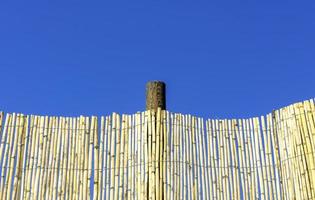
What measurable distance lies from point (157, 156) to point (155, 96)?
1.97ft

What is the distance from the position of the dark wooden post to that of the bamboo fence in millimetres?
79

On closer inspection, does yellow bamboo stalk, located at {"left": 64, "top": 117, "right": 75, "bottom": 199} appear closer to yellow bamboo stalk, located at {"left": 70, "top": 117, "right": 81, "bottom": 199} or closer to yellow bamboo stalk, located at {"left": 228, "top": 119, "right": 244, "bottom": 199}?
yellow bamboo stalk, located at {"left": 70, "top": 117, "right": 81, "bottom": 199}

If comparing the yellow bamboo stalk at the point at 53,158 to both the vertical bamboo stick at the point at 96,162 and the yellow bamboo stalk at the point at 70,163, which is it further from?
the vertical bamboo stick at the point at 96,162

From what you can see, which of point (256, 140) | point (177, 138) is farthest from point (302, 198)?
point (177, 138)

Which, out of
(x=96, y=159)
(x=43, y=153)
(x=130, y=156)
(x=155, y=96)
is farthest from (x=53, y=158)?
(x=155, y=96)

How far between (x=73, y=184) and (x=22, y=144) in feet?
1.95

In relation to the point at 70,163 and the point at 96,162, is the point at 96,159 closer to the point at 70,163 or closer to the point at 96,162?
the point at 96,162

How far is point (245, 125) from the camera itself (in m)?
5.20

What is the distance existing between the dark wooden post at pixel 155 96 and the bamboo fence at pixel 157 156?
0.26 feet

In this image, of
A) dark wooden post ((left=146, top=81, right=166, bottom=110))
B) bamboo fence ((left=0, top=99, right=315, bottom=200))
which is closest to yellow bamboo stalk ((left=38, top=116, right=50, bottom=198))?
bamboo fence ((left=0, top=99, right=315, bottom=200))

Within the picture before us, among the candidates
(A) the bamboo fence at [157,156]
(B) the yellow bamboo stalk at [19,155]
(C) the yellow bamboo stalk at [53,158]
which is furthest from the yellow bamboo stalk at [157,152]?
(B) the yellow bamboo stalk at [19,155]

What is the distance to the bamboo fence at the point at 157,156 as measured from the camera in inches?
191

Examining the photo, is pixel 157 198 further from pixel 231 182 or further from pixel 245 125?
pixel 245 125

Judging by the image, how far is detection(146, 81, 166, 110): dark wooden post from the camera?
17.1ft
